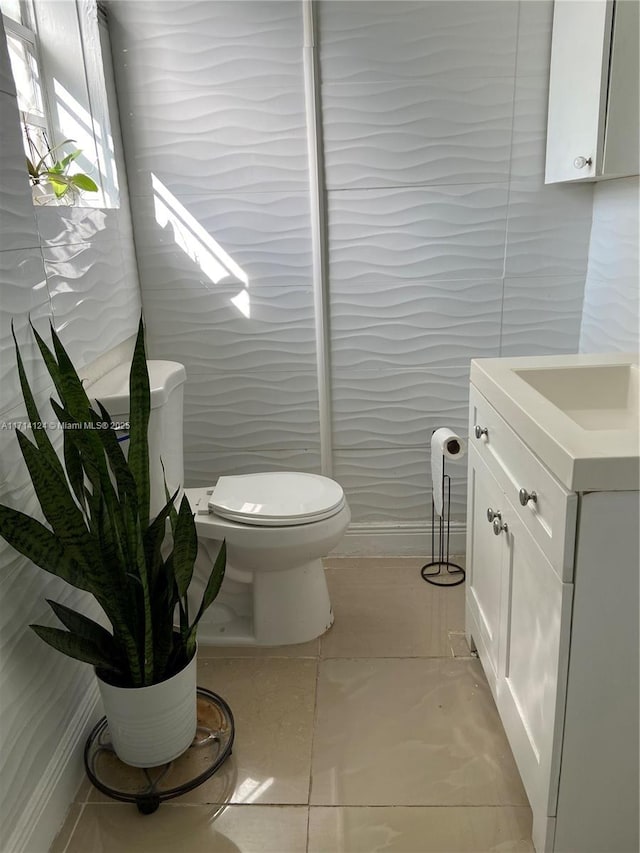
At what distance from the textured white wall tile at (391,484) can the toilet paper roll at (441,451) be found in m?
0.17

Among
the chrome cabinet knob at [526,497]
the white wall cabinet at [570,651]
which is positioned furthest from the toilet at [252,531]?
Result: the chrome cabinet knob at [526,497]

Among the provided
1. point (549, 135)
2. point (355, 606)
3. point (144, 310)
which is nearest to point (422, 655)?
point (355, 606)

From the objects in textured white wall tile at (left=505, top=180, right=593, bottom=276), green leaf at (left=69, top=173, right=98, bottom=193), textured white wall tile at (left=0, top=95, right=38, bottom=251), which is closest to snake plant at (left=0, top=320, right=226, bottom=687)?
textured white wall tile at (left=0, top=95, right=38, bottom=251)

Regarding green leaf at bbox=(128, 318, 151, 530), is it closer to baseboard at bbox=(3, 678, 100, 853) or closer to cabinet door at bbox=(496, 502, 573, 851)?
baseboard at bbox=(3, 678, 100, 853)

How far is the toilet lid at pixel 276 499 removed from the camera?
6.36ft

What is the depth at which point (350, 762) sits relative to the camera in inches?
64.9

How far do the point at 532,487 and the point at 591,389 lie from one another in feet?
1.65

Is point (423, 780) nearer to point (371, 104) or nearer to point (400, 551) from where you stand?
point (400, 551)

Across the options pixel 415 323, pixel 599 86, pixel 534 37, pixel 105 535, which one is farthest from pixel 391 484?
pixel 534 37

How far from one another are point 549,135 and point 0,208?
1.63m

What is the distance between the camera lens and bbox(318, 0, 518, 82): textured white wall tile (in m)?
2.10

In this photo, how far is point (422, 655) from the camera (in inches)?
79.8

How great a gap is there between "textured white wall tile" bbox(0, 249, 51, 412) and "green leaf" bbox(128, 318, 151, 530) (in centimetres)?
22

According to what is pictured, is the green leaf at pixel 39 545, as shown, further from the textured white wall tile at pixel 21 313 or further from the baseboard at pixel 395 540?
the baseboard at pixel 395 540
